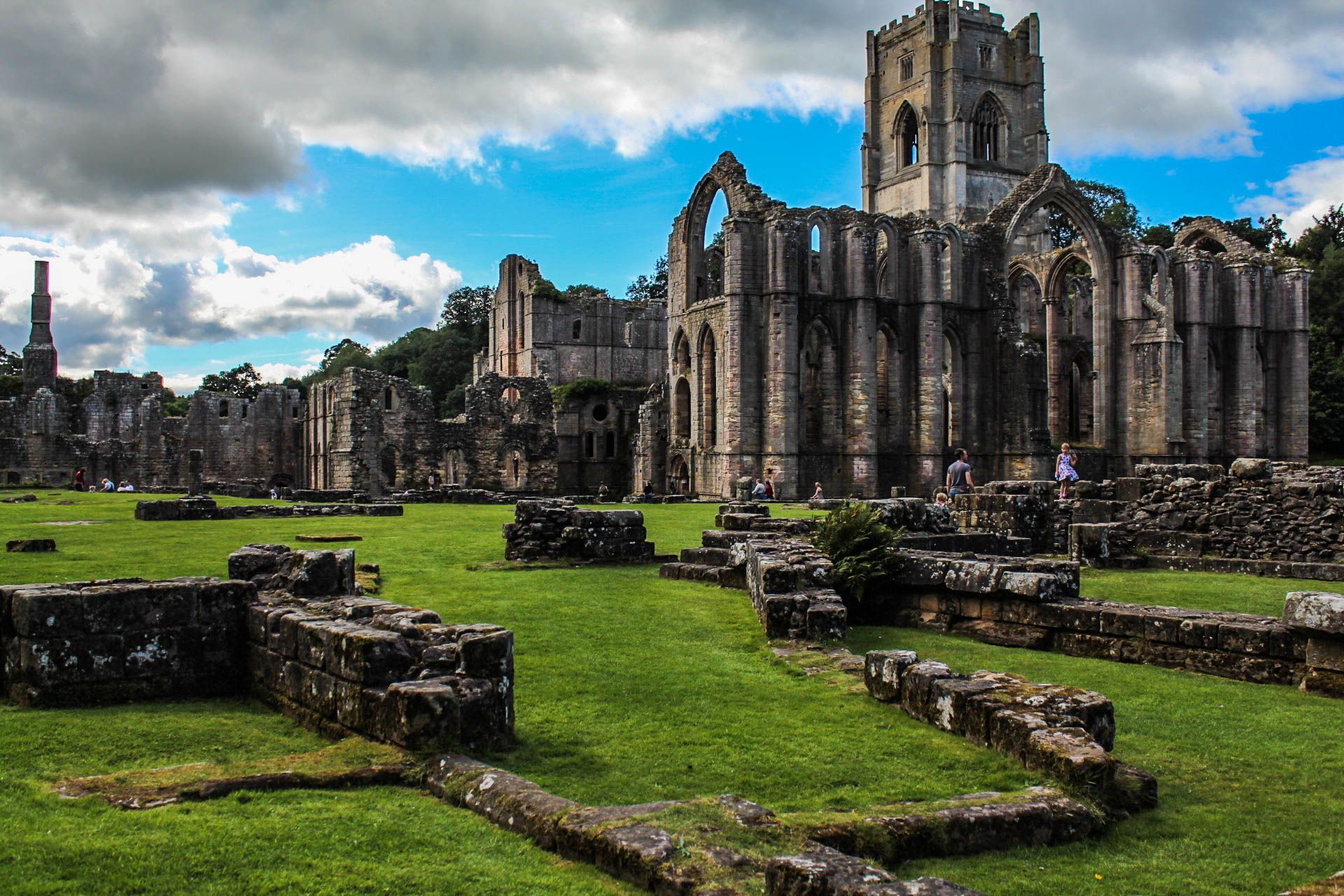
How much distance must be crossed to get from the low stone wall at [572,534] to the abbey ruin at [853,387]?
69.2 ft

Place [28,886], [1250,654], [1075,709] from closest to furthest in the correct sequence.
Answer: [28,886] < [1075,709] < [1250,654]

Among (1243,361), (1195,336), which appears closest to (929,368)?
(1195,336)

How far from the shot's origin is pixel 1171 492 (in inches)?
637

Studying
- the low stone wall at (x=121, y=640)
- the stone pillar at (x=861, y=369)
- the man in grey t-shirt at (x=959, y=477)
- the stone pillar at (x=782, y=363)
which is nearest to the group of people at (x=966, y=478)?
the man in grey t-shirt at (x=959, y=477)

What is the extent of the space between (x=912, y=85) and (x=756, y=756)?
245 feet

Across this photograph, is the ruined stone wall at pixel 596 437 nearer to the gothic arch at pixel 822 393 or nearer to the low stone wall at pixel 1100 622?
the gothic arch at pixel 822 393

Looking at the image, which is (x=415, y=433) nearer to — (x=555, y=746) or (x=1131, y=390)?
(x=1131, y=390)

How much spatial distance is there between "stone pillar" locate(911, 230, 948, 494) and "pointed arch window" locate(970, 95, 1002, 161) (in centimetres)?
3671

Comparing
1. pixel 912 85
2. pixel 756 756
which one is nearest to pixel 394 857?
pixel 756 756

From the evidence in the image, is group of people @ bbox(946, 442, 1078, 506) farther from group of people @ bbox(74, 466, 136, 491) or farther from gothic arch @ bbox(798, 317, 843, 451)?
group of people @ bbox(74, 466, 136, 491)

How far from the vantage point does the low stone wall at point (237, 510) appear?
21.5 metres

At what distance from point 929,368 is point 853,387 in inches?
126

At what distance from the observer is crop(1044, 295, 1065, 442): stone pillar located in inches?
1756

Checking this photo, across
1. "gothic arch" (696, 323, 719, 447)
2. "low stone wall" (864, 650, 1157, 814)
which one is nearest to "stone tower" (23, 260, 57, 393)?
"gothic arch" (696, 323, 719, 447)
